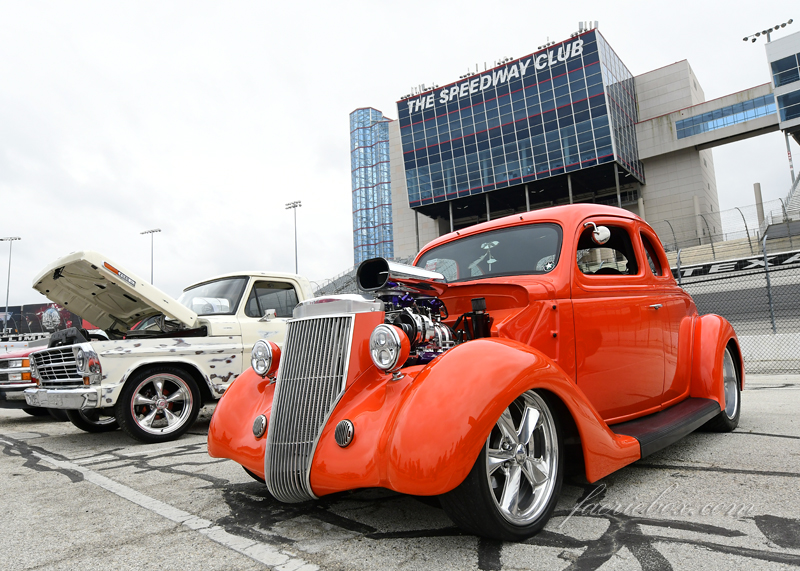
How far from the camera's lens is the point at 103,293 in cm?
621

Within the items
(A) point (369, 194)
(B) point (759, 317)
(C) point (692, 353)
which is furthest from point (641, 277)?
(A) point (369, 194)

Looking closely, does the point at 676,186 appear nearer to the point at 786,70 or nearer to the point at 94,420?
the point at 786,70

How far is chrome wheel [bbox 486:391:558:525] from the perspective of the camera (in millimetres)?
2549

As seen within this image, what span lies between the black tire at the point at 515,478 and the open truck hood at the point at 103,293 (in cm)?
453

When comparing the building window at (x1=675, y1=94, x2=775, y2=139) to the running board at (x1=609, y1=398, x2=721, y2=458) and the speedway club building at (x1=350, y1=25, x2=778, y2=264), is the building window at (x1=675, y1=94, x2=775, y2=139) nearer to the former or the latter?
the speedway club building at (x1=350, y1=25, x2=778, y2=264)

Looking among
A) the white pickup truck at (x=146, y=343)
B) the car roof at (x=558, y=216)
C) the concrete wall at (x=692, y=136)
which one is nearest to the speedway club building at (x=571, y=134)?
the concrete wall at (x=692, y=136)

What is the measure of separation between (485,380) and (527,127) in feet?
141

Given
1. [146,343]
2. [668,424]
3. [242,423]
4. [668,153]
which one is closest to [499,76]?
[668,153]

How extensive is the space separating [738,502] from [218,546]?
8.98ft

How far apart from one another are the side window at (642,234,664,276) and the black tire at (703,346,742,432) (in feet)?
3.16

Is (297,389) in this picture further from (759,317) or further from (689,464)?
(759,317)

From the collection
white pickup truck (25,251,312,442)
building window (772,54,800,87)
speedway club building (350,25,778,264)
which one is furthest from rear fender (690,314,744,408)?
building window (772,54,800,87)

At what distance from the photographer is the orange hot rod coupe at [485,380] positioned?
2352 millimetres

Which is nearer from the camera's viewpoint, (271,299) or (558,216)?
(558,216)
